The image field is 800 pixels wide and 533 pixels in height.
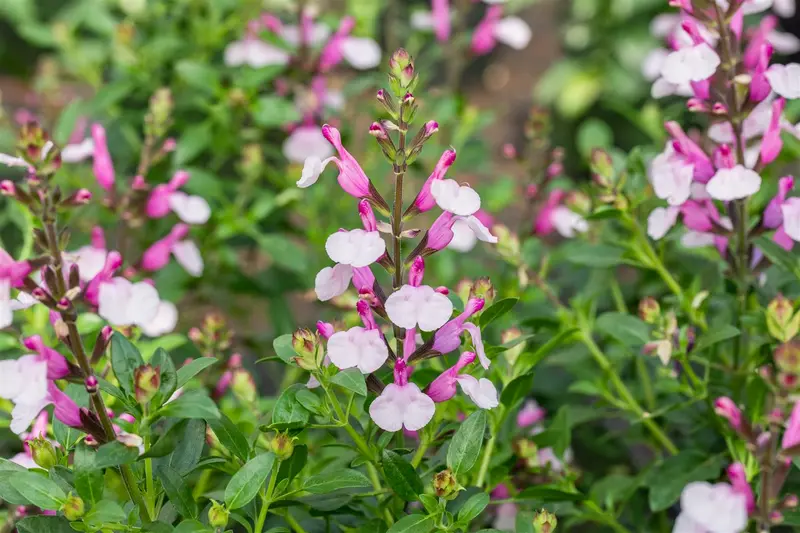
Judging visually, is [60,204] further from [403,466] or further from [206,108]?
[206,108]

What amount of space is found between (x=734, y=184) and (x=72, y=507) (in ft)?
2.31

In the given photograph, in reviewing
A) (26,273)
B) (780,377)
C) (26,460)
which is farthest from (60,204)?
(780,377)

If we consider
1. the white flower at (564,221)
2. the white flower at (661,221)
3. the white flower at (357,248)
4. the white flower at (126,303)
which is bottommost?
the white flower at (564,221)

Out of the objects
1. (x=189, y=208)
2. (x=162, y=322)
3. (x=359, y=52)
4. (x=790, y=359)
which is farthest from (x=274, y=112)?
(x=790, y=359)

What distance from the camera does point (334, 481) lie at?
842 millimetres

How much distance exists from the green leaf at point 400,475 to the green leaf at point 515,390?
170 millimetres

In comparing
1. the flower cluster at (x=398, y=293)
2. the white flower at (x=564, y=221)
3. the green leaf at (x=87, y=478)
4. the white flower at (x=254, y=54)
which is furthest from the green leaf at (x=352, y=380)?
the white flower at (x=254, y=54)

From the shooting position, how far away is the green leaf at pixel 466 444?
32.9 inches

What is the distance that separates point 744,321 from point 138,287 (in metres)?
0.65

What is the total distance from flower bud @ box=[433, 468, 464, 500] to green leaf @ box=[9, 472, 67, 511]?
323 millimetres

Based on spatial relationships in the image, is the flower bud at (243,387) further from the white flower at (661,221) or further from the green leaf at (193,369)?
the white flower at (661,221)

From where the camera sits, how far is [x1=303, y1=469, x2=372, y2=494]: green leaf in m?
0.84

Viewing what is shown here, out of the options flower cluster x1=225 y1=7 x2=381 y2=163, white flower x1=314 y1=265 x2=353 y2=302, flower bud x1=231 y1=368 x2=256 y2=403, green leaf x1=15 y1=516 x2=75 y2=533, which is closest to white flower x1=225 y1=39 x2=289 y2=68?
flower cluster x1=225 y1=7 x2=381 y2=163

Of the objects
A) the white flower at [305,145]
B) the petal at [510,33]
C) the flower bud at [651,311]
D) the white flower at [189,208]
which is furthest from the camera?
the petal at [510,33]
